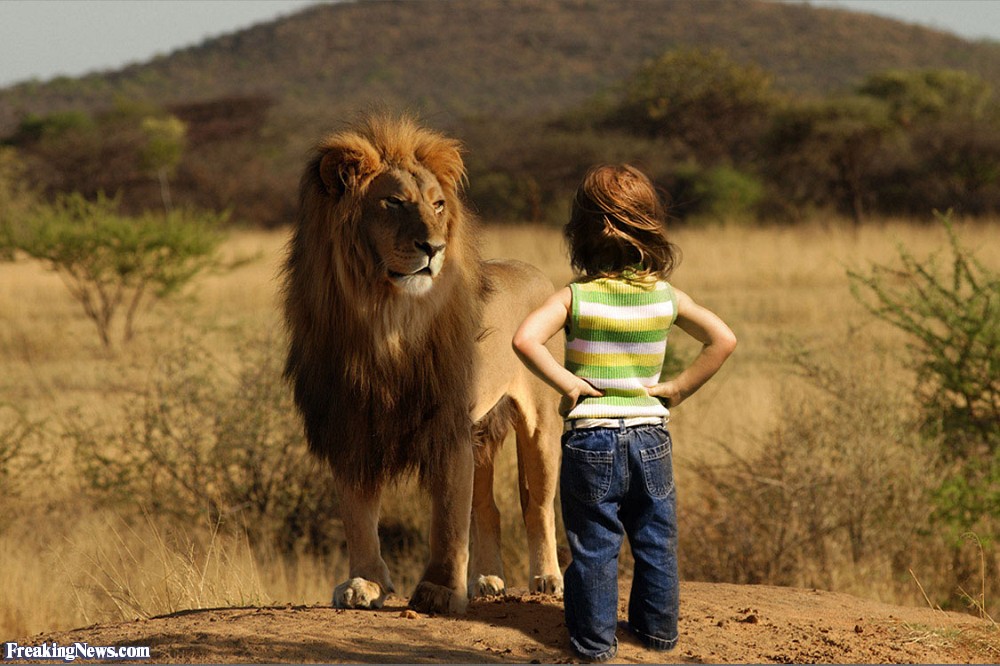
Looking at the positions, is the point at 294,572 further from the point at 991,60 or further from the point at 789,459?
the point at 991,60

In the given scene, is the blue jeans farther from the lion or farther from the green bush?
the green bush

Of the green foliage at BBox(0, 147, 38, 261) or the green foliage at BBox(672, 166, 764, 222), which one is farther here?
the green foliage at BBox(672, 166, 764, 222)

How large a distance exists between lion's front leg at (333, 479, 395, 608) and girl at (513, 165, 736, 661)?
87 cm

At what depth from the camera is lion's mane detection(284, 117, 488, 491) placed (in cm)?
476

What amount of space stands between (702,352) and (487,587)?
173cm

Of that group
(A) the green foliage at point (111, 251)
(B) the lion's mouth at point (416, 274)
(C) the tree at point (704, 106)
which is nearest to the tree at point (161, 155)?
(C) the tree at point (704, 106)

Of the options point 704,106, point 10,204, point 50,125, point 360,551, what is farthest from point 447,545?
point 50,125

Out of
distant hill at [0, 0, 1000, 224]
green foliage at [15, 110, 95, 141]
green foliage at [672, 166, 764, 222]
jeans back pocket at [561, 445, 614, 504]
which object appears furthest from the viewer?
distant hill at [0, 0, 1000, 224]

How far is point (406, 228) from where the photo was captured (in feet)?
15.1

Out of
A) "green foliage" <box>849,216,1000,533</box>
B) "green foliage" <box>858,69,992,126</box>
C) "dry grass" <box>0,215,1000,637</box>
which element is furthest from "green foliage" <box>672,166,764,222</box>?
"green foliage" <box>849,216,1000,533</box>

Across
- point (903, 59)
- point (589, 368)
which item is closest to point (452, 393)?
point (589, 368)

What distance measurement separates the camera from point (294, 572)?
845cm

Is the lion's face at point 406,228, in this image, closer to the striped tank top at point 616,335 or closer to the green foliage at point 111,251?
the striped tank top at point 616,335

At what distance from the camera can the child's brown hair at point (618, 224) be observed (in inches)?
172
